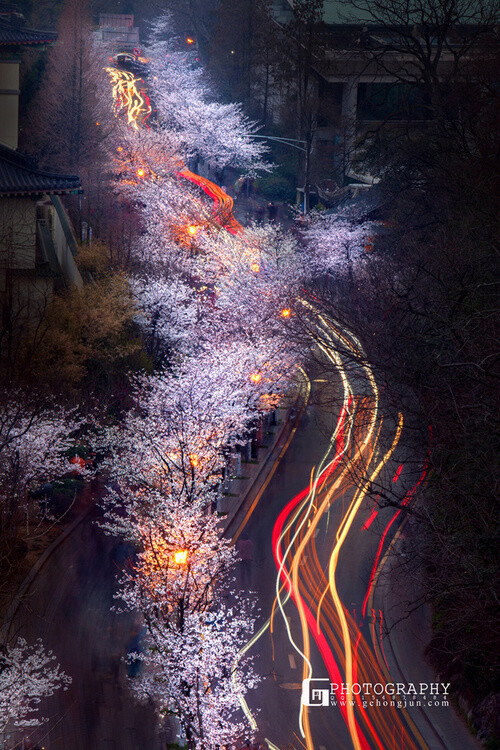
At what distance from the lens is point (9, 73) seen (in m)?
45.8

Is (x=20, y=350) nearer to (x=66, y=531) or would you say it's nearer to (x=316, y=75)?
(x=66, y=531)

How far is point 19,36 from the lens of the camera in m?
44.6

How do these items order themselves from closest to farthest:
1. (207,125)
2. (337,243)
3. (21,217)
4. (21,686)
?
1. (21,686)
2. (21,217)
3. (337,243)
4. (207,125)

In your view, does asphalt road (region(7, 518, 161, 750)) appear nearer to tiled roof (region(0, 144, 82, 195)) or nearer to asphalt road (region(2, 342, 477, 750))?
asphalt road (region(2, 342, 477, 750))

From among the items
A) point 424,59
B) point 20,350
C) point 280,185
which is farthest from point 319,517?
point 280,185

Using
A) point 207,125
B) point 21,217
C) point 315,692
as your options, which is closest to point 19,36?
point 21,217

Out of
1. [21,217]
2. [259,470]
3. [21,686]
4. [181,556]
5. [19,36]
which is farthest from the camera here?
[19,36]

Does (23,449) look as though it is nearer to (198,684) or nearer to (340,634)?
(198,684)

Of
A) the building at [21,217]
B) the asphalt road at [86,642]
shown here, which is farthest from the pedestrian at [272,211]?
the asphalt road at [86,642]

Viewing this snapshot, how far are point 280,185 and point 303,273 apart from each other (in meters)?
27.7

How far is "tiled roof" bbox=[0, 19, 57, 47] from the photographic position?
1731 inches

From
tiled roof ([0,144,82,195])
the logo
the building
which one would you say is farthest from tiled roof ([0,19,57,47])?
the logo

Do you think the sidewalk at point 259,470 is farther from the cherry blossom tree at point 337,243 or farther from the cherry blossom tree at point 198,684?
the cherry blossom tree at point 337,243

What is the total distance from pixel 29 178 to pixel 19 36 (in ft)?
37.1
